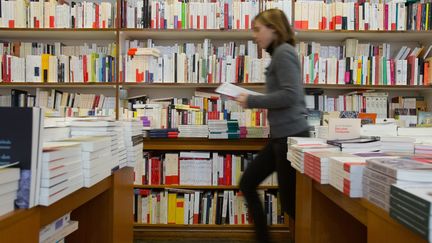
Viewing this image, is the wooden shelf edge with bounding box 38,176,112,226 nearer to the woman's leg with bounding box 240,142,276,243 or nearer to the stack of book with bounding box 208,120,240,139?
the woman's leg with bounding box 240,142,276,243

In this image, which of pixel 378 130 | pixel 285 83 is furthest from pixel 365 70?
pixel 285 83

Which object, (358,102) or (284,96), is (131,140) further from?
(358,102)

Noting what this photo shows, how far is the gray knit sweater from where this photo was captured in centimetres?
194

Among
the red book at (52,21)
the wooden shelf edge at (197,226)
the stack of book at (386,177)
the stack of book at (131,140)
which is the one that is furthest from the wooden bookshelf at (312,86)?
the stack of book at (386,177)

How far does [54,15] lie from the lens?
3297mm

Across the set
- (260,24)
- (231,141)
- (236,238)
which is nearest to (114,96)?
(231,141)

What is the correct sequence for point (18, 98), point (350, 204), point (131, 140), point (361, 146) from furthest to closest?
point (18, 98) → point (131, 140) → point (361, 146) → point (350, 204)

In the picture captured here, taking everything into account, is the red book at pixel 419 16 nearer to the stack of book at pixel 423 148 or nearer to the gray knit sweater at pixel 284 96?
the gray knit sweater at pixel 284 96

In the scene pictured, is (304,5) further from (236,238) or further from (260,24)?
(236,238)

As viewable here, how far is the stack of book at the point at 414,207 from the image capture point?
65cm

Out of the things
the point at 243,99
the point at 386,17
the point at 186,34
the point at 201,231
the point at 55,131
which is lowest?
the point at 201,231

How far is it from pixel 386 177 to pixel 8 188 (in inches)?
33.4

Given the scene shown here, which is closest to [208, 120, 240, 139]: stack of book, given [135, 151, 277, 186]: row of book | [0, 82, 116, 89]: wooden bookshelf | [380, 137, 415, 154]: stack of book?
[135, 151, 277, 186]: row of book

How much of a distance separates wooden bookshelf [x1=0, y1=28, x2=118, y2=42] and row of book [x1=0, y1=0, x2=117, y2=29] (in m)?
0.04
